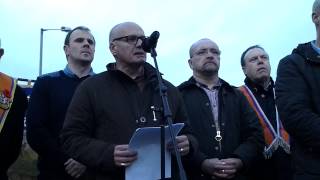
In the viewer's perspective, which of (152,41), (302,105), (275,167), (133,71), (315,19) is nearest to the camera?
(152,41)

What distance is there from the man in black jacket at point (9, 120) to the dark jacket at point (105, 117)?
81 centimetres

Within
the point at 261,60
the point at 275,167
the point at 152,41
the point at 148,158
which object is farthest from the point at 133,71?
the point at 261,60

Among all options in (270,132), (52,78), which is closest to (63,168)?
(52,78)

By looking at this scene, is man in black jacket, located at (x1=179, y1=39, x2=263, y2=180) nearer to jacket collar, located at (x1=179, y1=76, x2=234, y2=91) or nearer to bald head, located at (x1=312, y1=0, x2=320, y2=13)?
jacket collar, located at (x1=179, y1=76, x2=234, y2=91)

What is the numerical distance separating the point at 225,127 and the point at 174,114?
3.41 ft

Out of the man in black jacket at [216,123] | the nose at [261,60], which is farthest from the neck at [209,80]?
the nose at [261,60]

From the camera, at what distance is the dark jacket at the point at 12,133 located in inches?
171

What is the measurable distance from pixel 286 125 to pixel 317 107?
28cm

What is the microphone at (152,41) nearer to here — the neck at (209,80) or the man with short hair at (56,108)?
the man with short hair at (56,108)

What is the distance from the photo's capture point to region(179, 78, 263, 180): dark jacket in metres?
4.81

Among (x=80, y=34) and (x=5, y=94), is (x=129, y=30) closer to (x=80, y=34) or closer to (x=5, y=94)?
(x=5, y=94)

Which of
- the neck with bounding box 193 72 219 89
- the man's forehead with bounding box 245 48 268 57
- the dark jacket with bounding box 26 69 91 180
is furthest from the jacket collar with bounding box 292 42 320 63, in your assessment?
the dark jacket with bounding box 26 69 91 180

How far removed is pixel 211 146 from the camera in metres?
4.86

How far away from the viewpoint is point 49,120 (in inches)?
197
